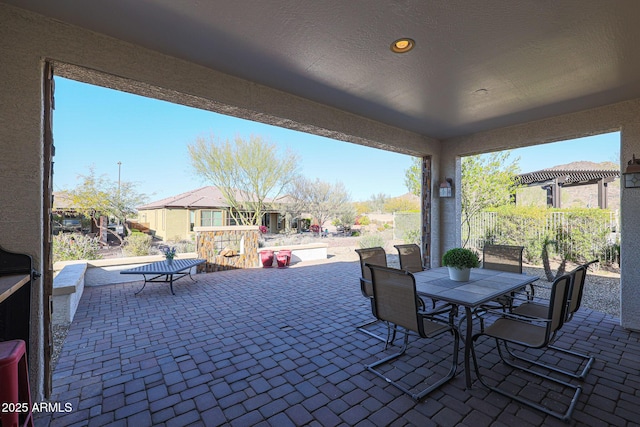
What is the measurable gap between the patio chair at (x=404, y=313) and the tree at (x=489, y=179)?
6.25 metres

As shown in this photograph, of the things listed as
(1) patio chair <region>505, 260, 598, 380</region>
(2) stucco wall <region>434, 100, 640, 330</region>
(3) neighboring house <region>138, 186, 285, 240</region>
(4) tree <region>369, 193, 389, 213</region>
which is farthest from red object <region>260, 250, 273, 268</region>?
(4) tree <region>369, 193, 389, 213</region>

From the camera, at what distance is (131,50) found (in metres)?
2.36

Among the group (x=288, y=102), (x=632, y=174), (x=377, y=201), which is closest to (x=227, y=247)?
(x=288, y=102)

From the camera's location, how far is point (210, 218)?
1588 cm

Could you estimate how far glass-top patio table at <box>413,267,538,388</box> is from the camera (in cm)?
220

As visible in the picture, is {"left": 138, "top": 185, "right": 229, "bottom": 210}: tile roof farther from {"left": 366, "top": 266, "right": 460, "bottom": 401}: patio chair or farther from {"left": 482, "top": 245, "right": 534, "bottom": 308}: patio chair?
{"left": 366, "top": 266, "right": 460, "bottom": 401}: patio chair

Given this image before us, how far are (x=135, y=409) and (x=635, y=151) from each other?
5.61 metres

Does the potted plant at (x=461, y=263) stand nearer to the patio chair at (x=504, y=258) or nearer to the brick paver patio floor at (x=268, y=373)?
the brick paver patio floor at (x=268, y=373)

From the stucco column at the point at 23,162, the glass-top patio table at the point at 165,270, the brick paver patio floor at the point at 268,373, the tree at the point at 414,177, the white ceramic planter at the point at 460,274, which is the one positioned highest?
the tree at the point at 414,177

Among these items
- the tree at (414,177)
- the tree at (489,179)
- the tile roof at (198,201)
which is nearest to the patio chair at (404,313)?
A: the tree at (489,179)

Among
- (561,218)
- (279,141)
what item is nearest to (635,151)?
(561,218)

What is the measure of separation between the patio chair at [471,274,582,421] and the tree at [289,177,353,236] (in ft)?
42.2

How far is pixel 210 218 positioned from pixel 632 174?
16042 mm

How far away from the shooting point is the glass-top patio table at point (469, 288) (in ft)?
7.20
